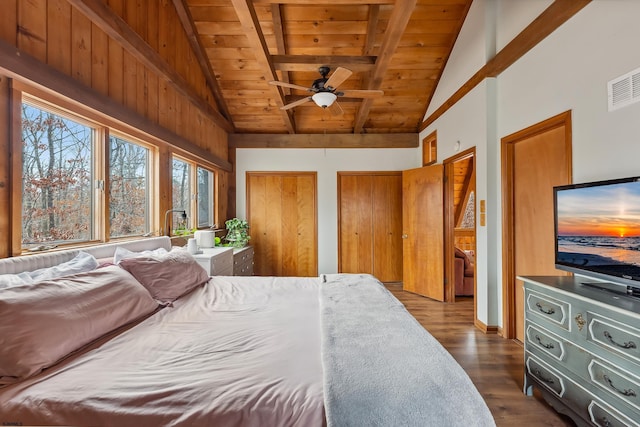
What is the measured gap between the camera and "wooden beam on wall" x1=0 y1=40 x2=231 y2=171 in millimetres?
1516

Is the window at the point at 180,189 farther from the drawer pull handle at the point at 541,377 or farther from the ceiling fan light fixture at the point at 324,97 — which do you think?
the drawer pull handle at the point at 541,377

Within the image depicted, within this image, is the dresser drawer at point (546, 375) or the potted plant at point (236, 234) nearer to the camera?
the dresser drawer at point (546, 375)

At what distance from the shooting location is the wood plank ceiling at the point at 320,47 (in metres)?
3.23

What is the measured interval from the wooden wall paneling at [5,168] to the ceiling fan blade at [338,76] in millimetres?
2175

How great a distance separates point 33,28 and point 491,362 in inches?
156

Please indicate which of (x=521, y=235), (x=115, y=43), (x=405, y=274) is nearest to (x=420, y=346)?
(x=521, y=235)

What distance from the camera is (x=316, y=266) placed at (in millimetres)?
5203

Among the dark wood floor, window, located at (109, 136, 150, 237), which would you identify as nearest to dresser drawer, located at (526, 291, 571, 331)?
the dark wood floor

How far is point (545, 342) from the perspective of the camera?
1.83 m

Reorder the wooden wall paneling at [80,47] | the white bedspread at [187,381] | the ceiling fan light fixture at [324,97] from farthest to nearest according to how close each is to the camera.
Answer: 1. the ceiling fan light fixture at [324,97]
2. the wooden wall paneling at [80,47]
3. the white bedspread at [187,381]

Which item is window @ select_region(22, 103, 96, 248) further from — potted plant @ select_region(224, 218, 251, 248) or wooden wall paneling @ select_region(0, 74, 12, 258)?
potted plant @ select_region(224, 218, 251, 248)

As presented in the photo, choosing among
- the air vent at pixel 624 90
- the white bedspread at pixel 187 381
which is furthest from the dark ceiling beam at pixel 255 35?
the air vent at pixel 624 90

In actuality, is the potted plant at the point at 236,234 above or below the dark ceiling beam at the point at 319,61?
below

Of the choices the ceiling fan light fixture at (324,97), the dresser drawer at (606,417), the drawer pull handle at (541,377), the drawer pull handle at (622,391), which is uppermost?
the ceiling fan light fixture at (324,97)
